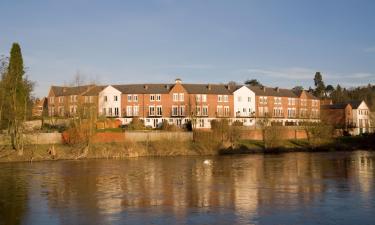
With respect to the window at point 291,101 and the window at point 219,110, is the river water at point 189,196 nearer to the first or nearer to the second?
the window at point 219,110

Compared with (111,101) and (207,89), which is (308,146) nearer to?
(207,89)

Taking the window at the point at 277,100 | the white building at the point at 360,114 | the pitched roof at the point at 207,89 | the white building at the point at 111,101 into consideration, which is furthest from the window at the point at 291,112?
the white building at the point at 111,101

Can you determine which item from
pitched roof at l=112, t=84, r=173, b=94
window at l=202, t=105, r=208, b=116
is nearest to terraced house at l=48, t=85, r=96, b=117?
pitched roof at l=112, t=84, r=173, b=94

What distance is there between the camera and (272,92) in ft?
356

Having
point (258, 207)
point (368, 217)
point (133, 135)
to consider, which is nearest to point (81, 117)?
point (133, 135)

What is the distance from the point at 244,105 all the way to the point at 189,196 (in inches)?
2938

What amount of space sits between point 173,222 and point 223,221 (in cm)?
223

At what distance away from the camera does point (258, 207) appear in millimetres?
23328

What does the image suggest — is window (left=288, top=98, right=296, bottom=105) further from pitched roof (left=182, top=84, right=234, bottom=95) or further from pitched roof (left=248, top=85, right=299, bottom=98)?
pitched roof (left=182, top=84, right=234, bottom=95)

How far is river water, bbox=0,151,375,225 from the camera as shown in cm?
2122

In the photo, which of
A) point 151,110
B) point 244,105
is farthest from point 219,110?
point 151,110

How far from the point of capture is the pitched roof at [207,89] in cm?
9750

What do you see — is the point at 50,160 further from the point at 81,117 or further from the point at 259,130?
the point at 259,130

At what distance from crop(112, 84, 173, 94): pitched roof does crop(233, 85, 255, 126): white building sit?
588 inches
